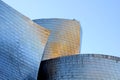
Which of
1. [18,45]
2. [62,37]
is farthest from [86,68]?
[62,37]

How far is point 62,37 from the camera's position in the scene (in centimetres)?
2395

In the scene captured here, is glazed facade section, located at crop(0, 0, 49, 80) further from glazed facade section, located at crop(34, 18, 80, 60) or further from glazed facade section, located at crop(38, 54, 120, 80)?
glazed facade section, located at crop(34, 18, 80, 60)

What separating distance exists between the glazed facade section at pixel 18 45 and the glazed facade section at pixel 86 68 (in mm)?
1190

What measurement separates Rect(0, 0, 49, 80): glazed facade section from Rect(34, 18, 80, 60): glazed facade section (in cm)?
461

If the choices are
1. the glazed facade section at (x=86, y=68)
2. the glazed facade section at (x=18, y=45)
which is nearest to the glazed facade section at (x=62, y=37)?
the glazed facade section at (x=18, y=45)

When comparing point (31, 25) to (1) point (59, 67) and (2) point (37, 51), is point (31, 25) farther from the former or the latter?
(1) point (59, 67)

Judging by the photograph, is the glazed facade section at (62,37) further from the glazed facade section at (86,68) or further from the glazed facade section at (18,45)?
the glazed facade section at (86,68)

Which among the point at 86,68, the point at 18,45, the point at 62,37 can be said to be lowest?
the point at 86,68

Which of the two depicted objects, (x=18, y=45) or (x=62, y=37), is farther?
(x=62, y=37)

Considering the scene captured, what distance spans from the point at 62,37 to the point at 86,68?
25.1 feet

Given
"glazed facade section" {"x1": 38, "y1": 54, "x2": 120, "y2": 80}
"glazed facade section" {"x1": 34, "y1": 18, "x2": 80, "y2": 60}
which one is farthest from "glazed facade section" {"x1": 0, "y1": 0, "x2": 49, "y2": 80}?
"glazed facade section" {"x1": 34, "y1": 18, "x2": 80, "y2": 60}

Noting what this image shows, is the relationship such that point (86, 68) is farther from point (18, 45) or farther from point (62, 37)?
point (62, 37)

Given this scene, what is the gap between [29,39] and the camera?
17.4 metres

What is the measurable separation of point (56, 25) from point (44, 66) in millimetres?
7027
